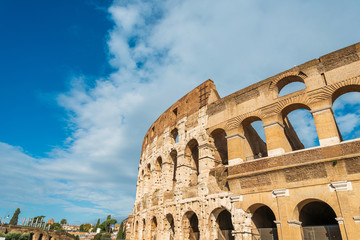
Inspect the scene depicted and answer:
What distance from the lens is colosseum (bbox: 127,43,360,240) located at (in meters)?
9.35

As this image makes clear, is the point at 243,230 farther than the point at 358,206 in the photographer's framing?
Yes

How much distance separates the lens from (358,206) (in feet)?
28.0

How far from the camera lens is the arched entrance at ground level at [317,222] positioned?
923 cm

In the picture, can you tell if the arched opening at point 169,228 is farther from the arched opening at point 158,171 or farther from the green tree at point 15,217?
the green tree at point 15,217

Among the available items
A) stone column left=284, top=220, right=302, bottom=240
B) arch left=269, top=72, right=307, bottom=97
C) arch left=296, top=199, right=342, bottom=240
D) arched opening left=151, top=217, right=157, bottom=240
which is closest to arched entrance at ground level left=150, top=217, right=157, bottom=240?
arched opening left=151, top=217, right=157, bottom=240

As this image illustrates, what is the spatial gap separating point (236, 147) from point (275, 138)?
7.00 ft

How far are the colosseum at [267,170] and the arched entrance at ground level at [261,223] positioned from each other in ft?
0.16

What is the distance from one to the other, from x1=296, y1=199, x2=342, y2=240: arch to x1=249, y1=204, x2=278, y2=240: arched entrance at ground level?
54.4 inches

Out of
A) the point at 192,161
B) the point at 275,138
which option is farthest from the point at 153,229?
the point at 275,138

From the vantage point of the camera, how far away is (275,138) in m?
11.5

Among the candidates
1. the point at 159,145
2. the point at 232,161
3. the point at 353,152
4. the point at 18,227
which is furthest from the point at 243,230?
→ the point at 18,227

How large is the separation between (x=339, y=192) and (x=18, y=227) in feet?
119

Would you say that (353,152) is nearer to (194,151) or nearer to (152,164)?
(194,151)

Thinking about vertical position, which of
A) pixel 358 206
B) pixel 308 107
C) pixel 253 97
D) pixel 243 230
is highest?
pixel 253 97
